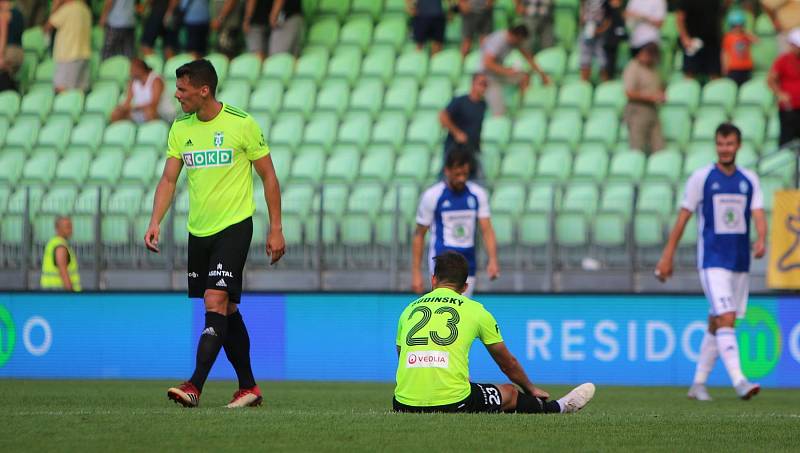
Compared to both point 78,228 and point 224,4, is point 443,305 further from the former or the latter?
point 224,4

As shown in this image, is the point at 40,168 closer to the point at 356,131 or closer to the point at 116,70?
the point at 116,70

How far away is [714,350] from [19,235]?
8399 mm

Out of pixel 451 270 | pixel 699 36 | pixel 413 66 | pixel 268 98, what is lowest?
pixel 451 270

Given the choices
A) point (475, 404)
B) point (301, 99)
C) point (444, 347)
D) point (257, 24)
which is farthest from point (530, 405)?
point (257, 24)

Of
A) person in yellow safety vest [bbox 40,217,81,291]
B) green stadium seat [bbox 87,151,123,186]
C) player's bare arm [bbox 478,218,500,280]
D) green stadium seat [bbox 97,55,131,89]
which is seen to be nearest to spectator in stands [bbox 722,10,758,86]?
player's bare arm [bbox 478,218,500,280]

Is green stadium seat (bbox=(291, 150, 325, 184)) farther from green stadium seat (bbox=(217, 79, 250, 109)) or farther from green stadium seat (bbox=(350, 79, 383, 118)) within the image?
green stadium seat (bbox=(217, 79, 250, 109))

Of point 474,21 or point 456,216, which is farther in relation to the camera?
point 474,21

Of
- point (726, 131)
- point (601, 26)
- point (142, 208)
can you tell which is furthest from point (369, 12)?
point (726, 131)

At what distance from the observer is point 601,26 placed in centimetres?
2038

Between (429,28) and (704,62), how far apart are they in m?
3.90

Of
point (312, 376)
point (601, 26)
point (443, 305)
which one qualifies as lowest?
point (312, 376)

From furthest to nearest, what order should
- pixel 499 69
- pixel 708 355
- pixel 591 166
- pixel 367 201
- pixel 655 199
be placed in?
pixel 499 69 → pixel 591 166 → pixel 367 201 → pixel 655 199 → pixel 708 355

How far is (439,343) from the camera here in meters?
8.77

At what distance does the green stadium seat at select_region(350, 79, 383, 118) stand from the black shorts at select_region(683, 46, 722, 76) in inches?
162
